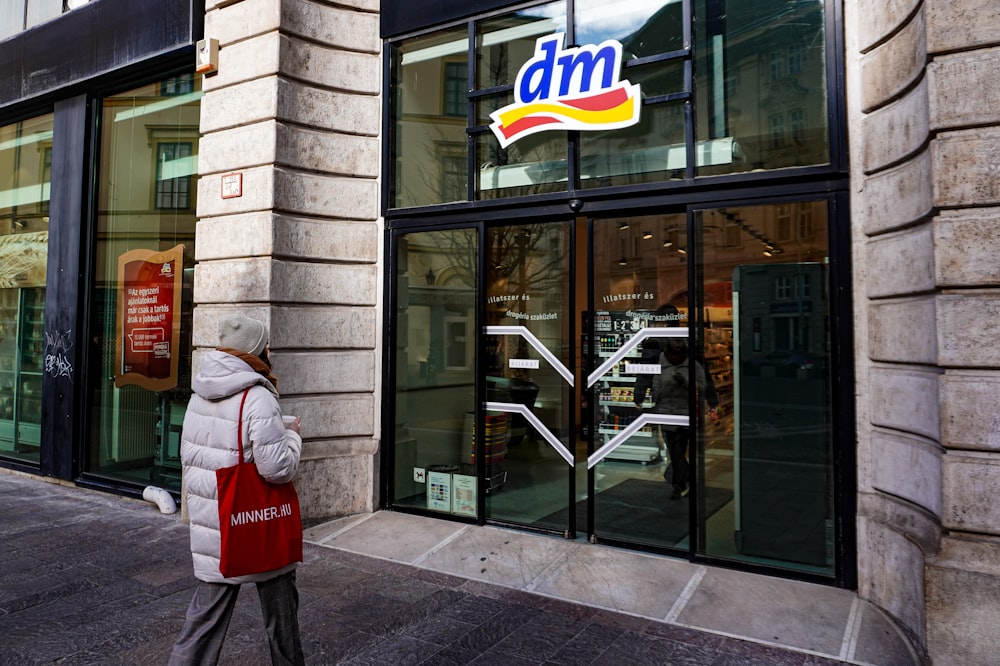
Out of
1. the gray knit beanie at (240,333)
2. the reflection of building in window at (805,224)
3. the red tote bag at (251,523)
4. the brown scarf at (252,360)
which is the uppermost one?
the reflection of building in window at (805,224)

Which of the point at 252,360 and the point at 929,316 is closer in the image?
the point at 252,360

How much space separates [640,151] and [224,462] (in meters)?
4.20

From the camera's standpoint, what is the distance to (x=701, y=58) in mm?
5473

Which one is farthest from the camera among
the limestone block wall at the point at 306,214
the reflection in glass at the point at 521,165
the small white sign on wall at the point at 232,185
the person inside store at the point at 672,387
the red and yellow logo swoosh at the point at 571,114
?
the small white sign on wall at the point at 232,185

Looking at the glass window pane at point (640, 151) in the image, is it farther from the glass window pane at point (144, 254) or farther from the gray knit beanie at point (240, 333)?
the glass window pane at point (144, 254)

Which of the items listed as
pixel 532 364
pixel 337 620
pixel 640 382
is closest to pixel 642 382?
pixel 640 382

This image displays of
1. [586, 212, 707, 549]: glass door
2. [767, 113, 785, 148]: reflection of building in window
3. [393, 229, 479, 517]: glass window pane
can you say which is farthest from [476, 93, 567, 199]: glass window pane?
[767, 113, 785, 148]: reflection of building in window

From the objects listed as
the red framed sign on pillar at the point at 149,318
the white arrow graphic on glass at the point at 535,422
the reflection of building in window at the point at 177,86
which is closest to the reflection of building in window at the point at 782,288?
the white arrow graphic on glass at the point at 535,422

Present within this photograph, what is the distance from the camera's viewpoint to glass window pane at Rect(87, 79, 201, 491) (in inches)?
293

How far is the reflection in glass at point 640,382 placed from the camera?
5.50 m

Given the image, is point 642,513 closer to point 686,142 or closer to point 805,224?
point 805,224

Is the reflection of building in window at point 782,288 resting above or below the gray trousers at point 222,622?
above

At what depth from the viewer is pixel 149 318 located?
764 cm

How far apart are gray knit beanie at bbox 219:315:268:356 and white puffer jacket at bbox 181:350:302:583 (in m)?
0.06
